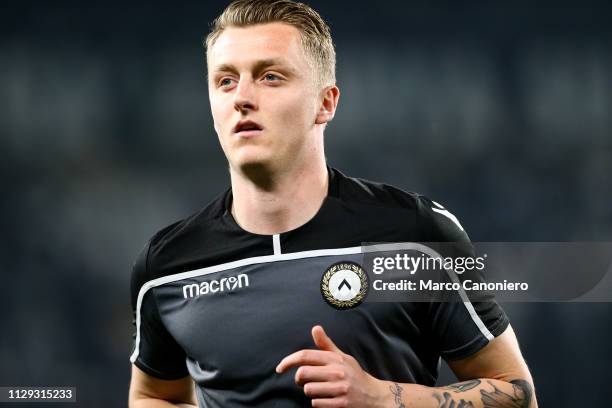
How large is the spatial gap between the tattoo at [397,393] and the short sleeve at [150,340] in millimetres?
675

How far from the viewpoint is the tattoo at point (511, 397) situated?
192 centimetres

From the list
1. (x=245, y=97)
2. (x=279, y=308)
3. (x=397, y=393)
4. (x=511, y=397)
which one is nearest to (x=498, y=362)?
(x=511, y=397)

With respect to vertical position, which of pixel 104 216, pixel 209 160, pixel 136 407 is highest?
pixel 209 160

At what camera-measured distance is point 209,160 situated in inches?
175

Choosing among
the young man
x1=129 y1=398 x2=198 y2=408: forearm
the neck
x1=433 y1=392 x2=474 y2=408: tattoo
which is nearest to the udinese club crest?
the young man

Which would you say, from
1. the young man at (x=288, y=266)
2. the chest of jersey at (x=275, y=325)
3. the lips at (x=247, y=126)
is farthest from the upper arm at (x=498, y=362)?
the lips at (x=247, y=126)

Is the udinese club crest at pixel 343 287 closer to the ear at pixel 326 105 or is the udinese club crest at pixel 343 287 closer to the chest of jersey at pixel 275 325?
the chest of jersey at pixel 275 325

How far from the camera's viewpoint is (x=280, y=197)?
6.75 ft

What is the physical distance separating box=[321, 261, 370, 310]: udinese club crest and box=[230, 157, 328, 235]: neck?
0.55ft

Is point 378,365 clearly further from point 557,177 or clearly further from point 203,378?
point 557,177

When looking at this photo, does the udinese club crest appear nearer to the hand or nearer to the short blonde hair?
the hand

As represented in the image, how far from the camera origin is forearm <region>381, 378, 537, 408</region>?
186cm

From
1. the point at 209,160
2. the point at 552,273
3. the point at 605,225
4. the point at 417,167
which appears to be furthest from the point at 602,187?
the point at 209,160

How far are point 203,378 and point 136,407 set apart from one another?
0.32 meters
